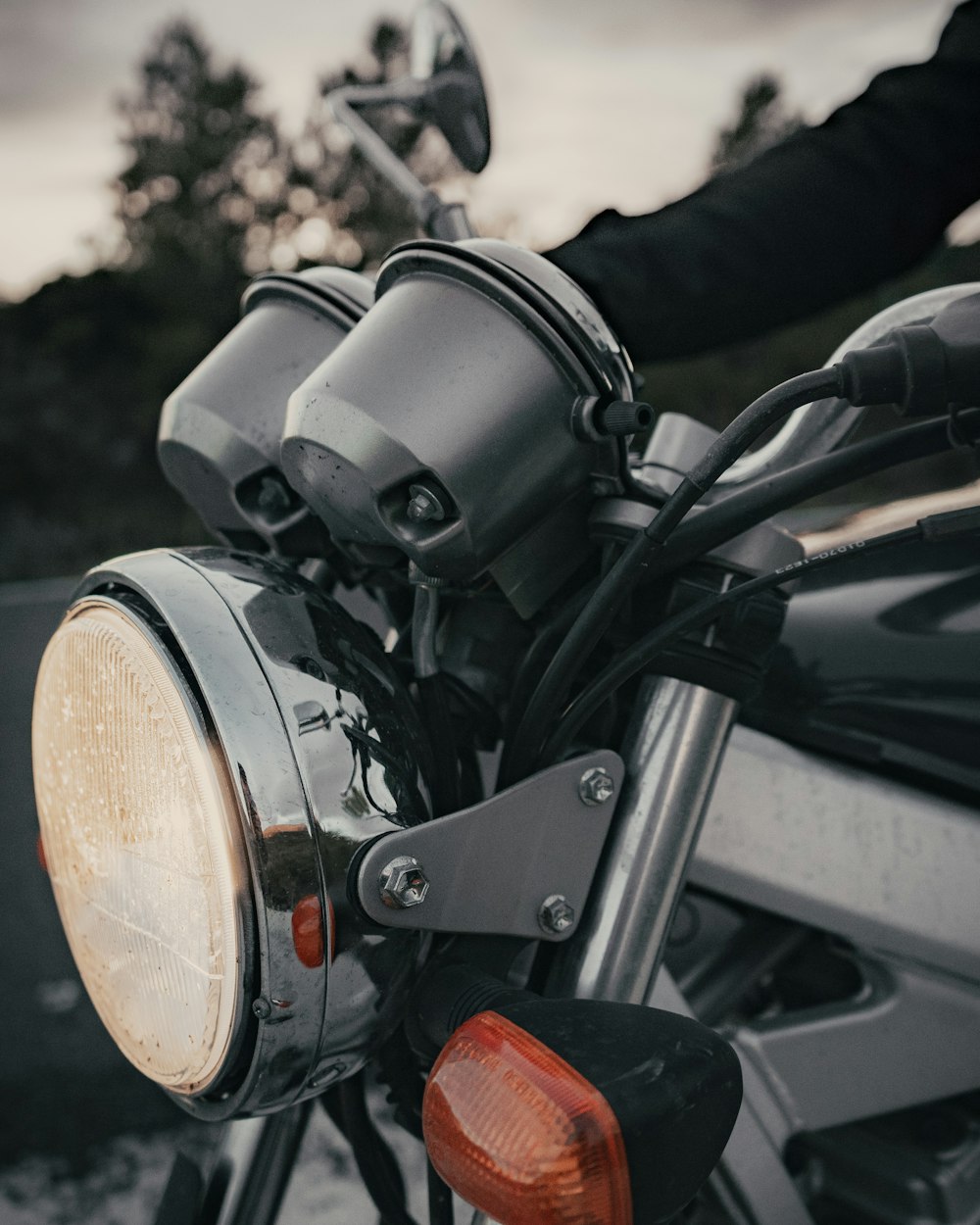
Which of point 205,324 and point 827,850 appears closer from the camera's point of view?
point 827,850

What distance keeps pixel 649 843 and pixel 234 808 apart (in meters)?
0.28

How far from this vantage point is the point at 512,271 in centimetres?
69

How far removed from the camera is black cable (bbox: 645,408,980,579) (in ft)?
2.44

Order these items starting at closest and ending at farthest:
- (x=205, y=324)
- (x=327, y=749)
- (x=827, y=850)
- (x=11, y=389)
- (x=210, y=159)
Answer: (x=327, y=749)
(x=827, y=850)
(x=11, y=389)
(x=205, y=324)
(x=210, y=159)

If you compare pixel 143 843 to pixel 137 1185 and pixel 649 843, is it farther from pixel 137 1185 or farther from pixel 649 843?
pixel 137 1185

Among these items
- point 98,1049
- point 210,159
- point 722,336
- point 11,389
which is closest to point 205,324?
point 11,389

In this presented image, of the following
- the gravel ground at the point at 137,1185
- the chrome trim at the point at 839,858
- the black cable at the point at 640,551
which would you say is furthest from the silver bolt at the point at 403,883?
the gravel ground at the point at 137,1185

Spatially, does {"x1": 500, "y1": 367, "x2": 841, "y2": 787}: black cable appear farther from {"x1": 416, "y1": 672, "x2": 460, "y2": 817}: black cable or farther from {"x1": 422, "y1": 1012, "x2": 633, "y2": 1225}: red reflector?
{"x1": 422, "y1": 1012, "x2": 633, "y2": 1225}: red reflector

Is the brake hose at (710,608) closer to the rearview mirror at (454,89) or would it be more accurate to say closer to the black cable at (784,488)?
the black cable at (784,488)

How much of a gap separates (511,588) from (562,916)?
0.73 feet

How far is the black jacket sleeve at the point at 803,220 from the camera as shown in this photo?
0.88m

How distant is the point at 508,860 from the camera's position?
2.38 feet

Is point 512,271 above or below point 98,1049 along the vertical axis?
above

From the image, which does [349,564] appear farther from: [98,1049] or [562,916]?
[98,1049]
